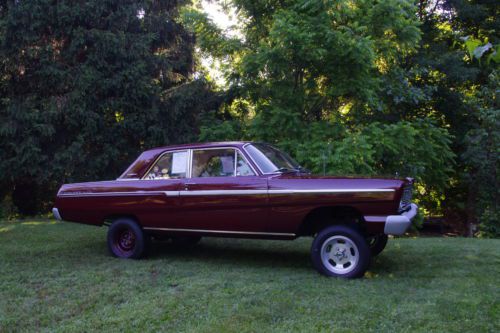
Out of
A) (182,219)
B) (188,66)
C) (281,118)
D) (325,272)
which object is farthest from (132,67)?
(325,272)

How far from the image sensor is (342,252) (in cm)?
596

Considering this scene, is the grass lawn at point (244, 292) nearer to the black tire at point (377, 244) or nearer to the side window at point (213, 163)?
the black tire at point (377, 244)

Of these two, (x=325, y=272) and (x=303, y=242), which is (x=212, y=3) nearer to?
(x=303, y=242)

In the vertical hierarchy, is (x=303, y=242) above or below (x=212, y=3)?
below

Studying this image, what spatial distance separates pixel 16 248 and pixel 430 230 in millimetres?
15240

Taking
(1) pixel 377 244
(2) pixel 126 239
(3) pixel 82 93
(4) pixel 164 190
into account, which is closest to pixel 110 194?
(2) pixel 126 239

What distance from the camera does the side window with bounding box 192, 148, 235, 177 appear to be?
267 inches

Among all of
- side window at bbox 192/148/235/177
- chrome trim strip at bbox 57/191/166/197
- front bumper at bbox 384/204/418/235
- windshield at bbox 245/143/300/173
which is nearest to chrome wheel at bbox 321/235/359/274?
front bumper at bbox 384/204/418/235

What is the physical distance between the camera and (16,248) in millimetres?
8289

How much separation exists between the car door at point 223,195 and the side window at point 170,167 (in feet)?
0.55

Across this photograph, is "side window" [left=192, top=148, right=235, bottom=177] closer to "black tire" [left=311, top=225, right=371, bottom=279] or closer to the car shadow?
the car shadow

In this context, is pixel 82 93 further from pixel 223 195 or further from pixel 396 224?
pixel 396 224

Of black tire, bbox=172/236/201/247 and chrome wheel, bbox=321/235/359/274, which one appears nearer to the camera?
chrome wheel, bbox=321/235/359/274

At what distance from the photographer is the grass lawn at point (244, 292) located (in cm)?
434
